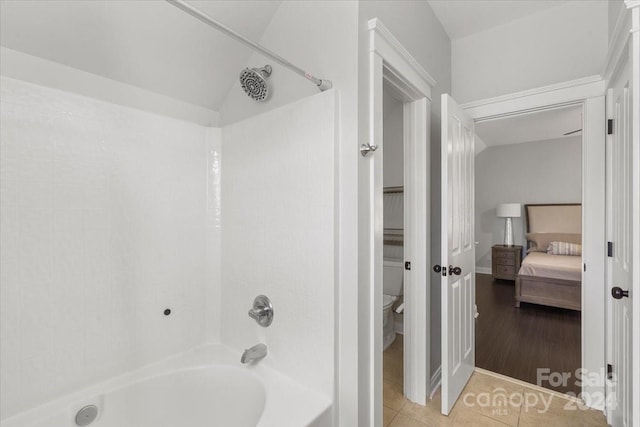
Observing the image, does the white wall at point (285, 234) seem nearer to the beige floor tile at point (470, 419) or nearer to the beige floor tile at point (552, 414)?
the beige floor tile at point (470, 419)

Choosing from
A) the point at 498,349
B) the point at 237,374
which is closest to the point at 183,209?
the point at 237,374

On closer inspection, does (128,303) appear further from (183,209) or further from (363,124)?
(363,124)

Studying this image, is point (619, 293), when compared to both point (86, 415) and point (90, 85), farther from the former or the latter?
point (90, 85)

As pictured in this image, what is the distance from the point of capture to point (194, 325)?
1.84m

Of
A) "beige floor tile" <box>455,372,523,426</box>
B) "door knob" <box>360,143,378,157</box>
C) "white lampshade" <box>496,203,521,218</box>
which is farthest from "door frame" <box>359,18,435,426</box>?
"white lampshade" <box>496,203,521,218</box>

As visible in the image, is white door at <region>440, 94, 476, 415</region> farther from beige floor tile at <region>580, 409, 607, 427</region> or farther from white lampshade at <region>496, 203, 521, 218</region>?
white lampshade at <region>496, 203, 521, 218</region>

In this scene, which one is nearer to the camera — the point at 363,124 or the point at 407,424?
the point at 363,124

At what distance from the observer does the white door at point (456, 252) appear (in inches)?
70.3

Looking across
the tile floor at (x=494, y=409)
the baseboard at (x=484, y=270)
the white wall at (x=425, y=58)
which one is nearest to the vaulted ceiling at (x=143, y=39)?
the white wall at (x=425, y=58)

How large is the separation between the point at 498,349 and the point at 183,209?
2.90 m

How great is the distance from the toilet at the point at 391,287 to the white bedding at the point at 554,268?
79.3 inches

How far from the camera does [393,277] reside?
303cm

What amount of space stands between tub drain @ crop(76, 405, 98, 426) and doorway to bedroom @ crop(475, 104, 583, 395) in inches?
103

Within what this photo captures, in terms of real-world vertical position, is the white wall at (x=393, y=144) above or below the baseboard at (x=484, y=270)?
above
